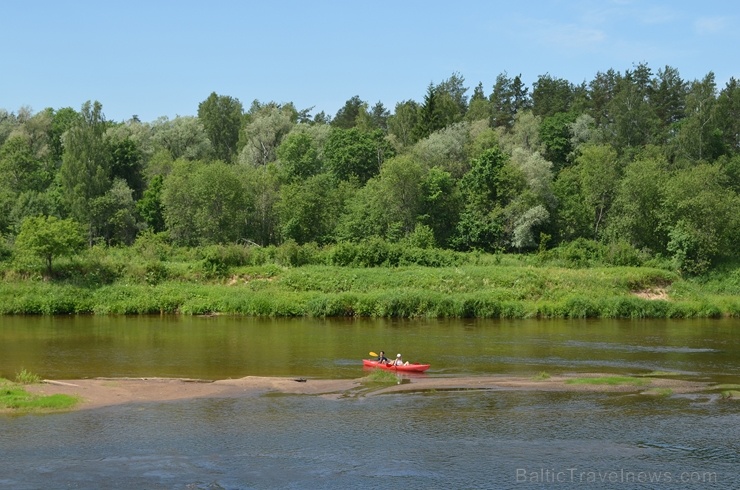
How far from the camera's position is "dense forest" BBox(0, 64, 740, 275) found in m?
79.0

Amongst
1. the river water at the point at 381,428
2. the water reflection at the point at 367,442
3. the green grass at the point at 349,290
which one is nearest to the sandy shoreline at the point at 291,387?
the river water at the point at 381,428

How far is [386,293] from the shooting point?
66.1 m

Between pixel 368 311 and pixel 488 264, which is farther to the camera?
pixel 488 264

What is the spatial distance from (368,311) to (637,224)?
31.3 m

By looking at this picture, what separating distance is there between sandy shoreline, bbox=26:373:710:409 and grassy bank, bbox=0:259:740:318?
24.6 m

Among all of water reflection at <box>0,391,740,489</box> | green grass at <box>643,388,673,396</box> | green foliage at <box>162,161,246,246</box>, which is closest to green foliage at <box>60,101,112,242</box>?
green foliage at <box>162,161,246,246</box>

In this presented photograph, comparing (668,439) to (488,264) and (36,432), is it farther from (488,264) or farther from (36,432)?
(488,264)

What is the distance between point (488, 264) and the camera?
76.8 meters

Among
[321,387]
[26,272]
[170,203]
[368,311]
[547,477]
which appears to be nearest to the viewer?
[547,477]

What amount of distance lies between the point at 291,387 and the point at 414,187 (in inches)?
1983

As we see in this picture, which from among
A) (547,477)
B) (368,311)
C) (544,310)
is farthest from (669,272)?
(547,477)

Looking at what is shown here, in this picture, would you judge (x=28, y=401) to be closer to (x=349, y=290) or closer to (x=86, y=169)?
(x=349, y=290)

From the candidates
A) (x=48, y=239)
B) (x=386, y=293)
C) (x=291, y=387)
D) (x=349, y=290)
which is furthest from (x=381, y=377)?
(x=48, y=239)

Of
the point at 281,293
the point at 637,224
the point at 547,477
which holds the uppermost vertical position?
the point at 637,224
